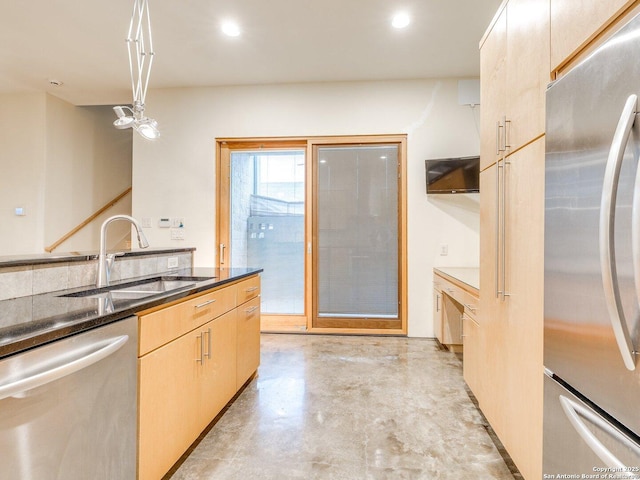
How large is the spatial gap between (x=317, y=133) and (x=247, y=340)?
8.43 ft

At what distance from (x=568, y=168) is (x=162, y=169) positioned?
4.23 m

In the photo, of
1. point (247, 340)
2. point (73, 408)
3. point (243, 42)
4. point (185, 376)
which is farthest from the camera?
point (243, 42)

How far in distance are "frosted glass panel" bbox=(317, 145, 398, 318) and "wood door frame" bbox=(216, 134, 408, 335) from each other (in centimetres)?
8

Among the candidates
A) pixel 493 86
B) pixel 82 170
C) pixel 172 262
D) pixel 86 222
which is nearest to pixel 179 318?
pixel 172 262

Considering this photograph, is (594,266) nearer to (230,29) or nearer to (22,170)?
(230,29)

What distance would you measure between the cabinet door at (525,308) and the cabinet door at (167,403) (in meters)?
1.57

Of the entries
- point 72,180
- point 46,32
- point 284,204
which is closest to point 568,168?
point 284,204

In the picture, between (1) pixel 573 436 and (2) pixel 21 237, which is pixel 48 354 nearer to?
(1) pixel 573 436

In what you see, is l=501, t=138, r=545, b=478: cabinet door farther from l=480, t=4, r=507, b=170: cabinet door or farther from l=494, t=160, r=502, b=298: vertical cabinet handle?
l=480, t=4, r=507, b=170: cabinet door

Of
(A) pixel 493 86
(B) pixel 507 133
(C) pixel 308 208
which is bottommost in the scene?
(C) pixel 308 208

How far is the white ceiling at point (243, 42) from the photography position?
2.77 metres

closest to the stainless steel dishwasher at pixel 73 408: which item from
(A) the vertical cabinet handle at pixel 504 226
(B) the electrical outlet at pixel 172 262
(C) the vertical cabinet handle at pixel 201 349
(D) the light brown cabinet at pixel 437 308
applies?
(C) the vertical cabinet handle at pixel 201 349

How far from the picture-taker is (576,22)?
113 cm

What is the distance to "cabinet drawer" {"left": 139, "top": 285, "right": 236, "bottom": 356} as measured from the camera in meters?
1.43
